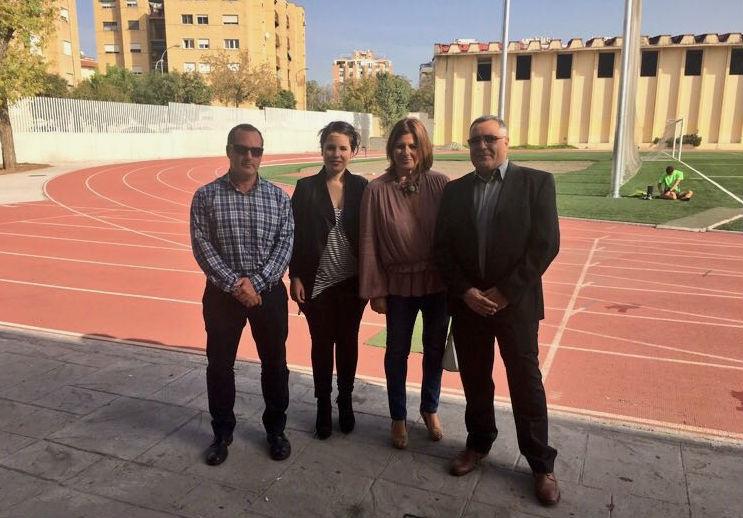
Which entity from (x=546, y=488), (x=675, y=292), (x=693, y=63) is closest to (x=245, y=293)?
(x=546, y=488)

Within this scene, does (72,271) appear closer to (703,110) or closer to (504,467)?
(504,467)

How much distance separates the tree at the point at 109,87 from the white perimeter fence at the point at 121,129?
24.2ft

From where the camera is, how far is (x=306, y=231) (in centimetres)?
312

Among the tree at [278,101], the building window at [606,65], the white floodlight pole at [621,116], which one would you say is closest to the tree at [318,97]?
the tree at [278,101]

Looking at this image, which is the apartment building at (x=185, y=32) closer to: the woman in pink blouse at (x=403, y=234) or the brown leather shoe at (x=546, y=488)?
the woman in pink blouse at (x=403, y=234)

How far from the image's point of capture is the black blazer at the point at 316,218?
3.09 meters

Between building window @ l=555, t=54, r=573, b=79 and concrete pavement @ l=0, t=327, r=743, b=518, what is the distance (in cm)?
4957

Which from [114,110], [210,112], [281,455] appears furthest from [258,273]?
[210,112]

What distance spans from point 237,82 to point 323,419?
5069 centimetres

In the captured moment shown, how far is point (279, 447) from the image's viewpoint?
3.08 meters

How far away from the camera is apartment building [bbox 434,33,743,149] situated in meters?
45.9

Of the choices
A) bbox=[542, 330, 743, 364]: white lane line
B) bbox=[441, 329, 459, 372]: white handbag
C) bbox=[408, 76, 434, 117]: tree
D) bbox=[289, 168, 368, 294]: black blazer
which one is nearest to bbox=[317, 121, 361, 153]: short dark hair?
bbox=[289, 168, 368, 294]: black blazer

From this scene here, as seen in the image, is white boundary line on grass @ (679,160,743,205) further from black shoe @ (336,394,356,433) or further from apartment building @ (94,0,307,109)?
apartment building @ (94,0,307,109)

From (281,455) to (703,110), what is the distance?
52.6m
